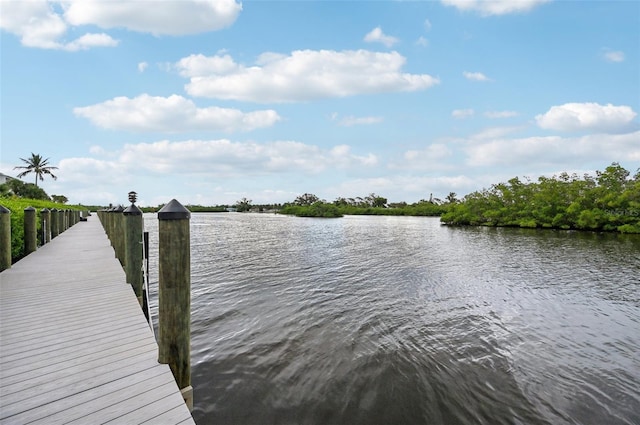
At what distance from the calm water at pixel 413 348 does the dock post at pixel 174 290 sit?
1.35 metres

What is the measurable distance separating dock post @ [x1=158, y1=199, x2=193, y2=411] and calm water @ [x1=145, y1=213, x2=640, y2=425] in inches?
53.0

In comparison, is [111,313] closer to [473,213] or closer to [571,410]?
[571,410]

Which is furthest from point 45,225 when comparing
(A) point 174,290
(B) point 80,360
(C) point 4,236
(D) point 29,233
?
(A) point 174,290

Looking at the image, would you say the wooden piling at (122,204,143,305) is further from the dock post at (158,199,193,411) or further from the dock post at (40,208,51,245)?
the dock post at (40,208,51,245)

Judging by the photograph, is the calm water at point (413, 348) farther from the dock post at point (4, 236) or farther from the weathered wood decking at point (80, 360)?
the dock post at point (4, 236)

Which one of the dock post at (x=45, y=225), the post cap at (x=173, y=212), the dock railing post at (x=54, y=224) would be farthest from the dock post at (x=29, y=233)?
the post cap at (x=173, y=212)

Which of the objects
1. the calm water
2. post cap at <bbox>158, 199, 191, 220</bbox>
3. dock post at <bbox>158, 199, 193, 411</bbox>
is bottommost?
the calm water

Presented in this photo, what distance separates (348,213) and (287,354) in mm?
111044

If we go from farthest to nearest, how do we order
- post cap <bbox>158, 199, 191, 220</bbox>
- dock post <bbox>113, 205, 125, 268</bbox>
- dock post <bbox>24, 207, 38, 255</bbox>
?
dock post <bbox>24, 207, 38, 255</bbox>
dock post <bbox>113, 205, 125, 268</bbox>
post cap <bbox>158, 199, 191, 220</bbox>

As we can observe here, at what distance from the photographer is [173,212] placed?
10.3 ft

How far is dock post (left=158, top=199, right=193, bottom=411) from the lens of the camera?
3.16m

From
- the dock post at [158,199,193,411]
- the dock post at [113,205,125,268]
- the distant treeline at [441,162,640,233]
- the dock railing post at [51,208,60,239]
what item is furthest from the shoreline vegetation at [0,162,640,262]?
the dock post at [158,199,193,411]

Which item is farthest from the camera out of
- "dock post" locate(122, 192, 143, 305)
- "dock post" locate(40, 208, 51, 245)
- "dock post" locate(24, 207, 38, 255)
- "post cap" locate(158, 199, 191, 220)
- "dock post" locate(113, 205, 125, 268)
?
"dock post" locate(40, 208, 51, 245)

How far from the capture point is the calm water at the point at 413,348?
4398 millimetres
